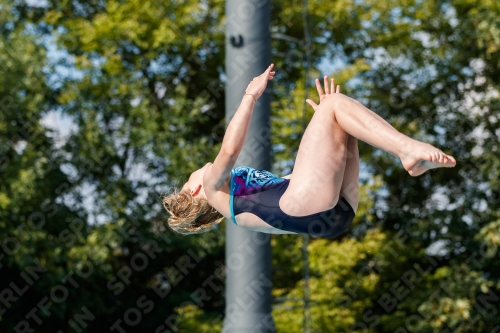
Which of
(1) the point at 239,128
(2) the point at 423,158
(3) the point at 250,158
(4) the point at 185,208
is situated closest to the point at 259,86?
(1) the point at 239,128

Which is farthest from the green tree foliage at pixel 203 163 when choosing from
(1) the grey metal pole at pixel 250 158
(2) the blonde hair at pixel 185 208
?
(2) the blonde hair at pixel 185 208

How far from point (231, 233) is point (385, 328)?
21.0 ft

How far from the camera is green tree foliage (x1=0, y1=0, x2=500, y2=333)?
9094 millimetres

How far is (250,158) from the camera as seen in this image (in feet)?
12.4

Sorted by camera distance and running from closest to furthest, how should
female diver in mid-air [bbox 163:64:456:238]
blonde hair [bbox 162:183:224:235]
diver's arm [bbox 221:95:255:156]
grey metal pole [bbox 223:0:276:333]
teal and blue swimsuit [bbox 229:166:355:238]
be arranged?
female diver in mid-air [bbox 163:64:456:238] < diver's arm [bbox 221:95:255:156] < teal and blue swimsuit [bbox 229:166:355:238] < blonde hair [bbox 162:183:224:235] < grey metal pole [bbox 223:0:276:333]

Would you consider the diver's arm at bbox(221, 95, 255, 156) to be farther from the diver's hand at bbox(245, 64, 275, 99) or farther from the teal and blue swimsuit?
the teal and blue swimsuit

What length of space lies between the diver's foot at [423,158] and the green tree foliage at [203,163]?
644 cm

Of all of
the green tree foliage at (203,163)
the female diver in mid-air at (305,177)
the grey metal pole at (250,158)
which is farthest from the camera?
the green tree foliage at (203,163)

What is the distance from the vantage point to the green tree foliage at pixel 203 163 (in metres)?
9.09

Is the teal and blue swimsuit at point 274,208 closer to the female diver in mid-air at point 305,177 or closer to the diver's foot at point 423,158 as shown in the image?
the female diver in mid-air at point 305,177

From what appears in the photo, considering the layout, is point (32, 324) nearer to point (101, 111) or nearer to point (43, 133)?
point (43, 133)

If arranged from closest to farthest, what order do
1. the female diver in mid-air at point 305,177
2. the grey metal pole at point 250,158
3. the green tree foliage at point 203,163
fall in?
the female diver in mid-air at point 305,177 → the grey metal pole at point 250,158 → the green tree foliage at point 203,163

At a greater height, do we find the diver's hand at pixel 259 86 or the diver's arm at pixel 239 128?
the diver's hand at pixel 259 86

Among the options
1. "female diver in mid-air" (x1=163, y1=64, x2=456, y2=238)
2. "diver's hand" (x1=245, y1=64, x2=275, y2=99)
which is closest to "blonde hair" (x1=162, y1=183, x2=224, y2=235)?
"female diver in mid-air" (x1=163, y1=64, x2=456, y2=238)
